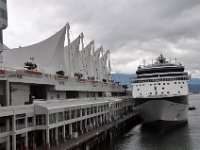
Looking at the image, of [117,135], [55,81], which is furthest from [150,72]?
[55,81]

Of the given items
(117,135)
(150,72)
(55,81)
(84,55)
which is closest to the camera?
(55,81)

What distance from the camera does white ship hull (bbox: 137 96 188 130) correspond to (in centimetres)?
5547

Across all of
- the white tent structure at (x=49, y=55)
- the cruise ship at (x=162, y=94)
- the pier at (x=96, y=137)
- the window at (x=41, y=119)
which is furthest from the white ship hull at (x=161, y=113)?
the window at (x=41, y=119)

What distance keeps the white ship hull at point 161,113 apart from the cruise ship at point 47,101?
6196mm

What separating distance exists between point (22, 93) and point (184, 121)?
122 feet

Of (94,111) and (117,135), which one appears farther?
(117,135)

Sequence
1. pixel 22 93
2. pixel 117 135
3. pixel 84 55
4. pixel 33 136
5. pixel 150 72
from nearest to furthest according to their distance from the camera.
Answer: pixel 33 136 → pixel 22 93 → pixel 117 135 → pixel 150 72 → pixel 84 55

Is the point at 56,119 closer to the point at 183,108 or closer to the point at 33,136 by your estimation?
the point at 33,136

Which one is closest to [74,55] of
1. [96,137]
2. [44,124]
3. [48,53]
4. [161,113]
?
[48,53]

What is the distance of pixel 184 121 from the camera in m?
64.4

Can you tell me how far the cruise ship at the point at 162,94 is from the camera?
55938mm

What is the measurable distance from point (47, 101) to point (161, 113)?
2596 centimetres

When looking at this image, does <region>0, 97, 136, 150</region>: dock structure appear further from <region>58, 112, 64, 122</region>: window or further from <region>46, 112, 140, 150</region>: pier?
<region>46, 112, 140, 150</region>: pier

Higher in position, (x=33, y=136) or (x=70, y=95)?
(x=70, y=95)
